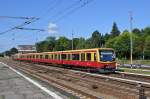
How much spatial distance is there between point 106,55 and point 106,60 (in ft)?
2.09

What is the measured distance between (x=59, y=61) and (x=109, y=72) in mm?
19837

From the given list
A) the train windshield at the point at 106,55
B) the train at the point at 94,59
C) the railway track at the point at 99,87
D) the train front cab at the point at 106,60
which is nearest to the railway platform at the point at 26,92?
the railway track at the point at 99,87

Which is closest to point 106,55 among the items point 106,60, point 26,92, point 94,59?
point 106,60

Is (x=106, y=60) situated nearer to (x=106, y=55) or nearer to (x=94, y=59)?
(x=106, y=55)

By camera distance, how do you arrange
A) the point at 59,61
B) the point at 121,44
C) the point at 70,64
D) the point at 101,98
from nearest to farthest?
the point at 101,98 < the point at 70,64 < the point at 59,61 < the point at 121,44

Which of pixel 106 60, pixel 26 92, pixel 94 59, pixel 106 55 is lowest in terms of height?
pixel 26 92

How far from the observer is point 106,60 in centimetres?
3878

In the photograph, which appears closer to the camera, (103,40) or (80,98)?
(80,98)

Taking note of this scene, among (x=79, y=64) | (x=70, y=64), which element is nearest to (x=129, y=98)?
(x=79, y=64)

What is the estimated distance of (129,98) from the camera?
1514 centimetres

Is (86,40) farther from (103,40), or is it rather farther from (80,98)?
(80,98)

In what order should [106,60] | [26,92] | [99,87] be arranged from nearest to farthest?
1. [26,92]
2. [99,87]
3. [106,60]

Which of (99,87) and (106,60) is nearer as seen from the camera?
(99,87)

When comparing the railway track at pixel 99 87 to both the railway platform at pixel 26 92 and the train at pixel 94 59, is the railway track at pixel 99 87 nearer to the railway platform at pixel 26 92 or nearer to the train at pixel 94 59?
the railway platform at pixel 26 92
